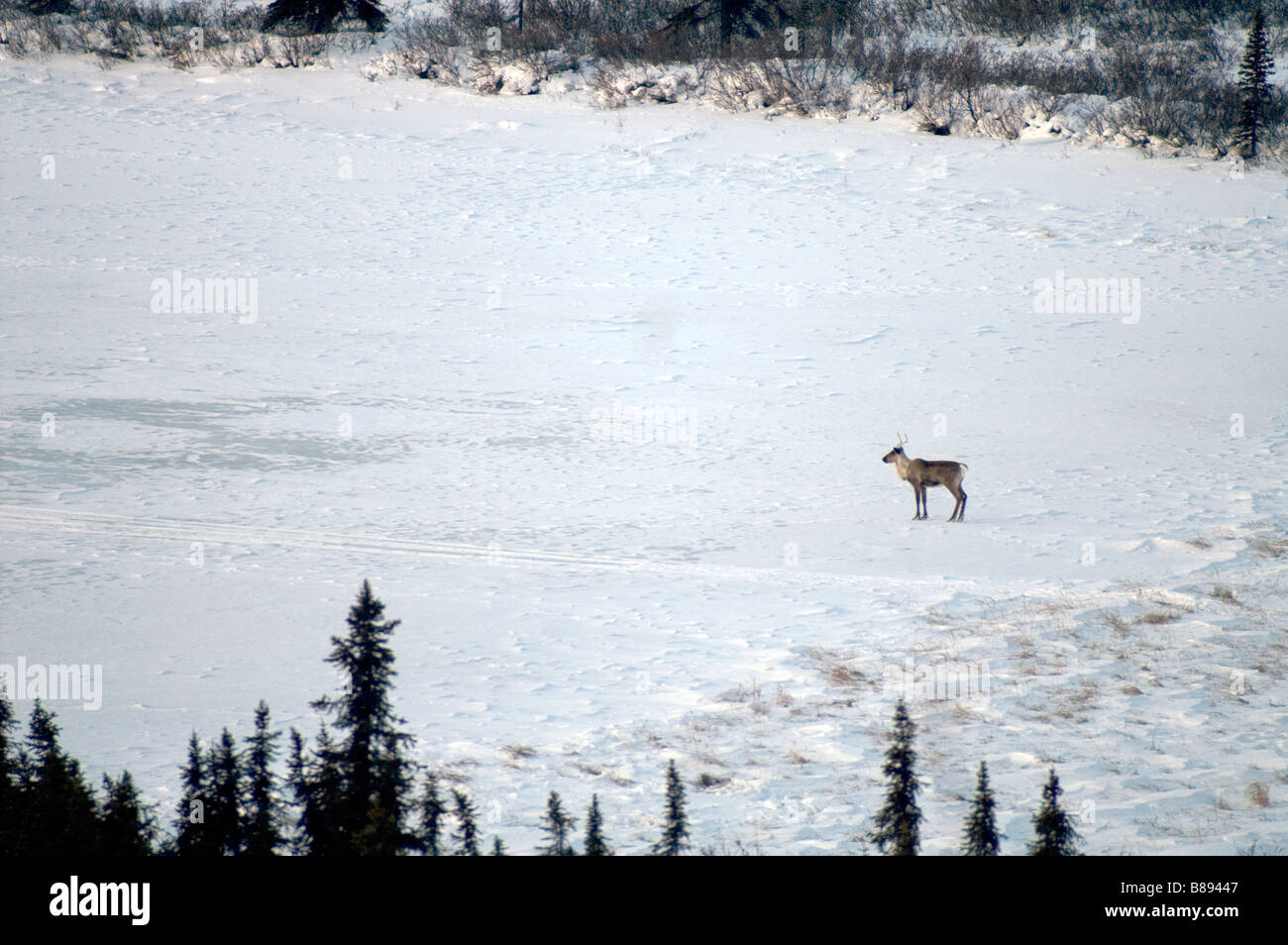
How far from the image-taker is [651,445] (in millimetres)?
17891

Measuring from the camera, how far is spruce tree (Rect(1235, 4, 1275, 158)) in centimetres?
2820

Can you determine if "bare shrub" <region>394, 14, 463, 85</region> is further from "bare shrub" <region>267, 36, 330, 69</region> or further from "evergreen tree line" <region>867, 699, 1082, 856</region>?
"evergreen tree line" <region>867, 699, 1082, 856</region>

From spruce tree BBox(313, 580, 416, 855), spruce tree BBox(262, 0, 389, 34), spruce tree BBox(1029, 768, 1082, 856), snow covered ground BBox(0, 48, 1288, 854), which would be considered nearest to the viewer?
spruce tree BBox(1029, 768, 1082, 856)

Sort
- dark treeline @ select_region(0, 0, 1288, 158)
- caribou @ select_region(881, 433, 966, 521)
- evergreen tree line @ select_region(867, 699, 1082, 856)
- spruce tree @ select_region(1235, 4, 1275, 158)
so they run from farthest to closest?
dark treeline @ select_region(0, 0, 1288, 158) < spruce tree @ select_region(1235, 4, 1275, 158) < caribou @ select_region(881, 433, 966, 521) < evergreen tree line @ select_region(867, 699, 1082, 856)

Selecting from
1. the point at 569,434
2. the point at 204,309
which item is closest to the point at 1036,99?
the point at 569,434

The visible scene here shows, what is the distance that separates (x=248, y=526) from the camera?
14.0m

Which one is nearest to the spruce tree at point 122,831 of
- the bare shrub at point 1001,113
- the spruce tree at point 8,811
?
the spruce tree at point 8,811

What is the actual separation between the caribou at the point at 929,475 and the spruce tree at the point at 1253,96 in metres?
19.9

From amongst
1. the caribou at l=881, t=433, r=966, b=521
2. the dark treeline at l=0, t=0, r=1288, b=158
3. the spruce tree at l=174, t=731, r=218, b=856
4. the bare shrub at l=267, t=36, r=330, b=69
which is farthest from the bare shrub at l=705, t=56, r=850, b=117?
the spruce tree at l=174, t=731, r=218, b=856

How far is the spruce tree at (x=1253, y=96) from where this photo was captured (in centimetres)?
2820

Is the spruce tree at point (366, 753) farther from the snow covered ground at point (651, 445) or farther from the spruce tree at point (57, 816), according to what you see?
the snow covered ground at point (651, 445)

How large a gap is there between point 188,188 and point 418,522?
698 inches

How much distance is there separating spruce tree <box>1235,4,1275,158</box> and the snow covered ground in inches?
37.0

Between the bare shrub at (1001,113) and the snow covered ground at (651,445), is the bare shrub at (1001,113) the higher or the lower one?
Answer: the higher one
